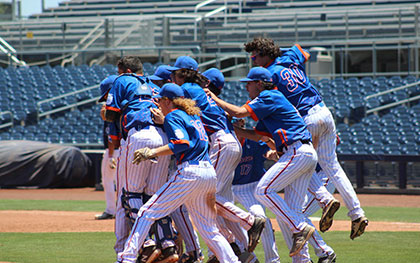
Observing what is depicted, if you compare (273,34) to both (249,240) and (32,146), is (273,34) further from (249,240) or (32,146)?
(249,240)

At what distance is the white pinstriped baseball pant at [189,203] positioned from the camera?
19.1ft

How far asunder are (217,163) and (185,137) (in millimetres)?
899

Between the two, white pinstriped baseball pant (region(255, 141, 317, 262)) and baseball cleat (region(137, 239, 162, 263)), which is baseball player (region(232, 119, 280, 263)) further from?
baseball cleat (region(137, 239, 162, 263))

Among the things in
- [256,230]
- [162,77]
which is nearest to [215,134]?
[256,230]

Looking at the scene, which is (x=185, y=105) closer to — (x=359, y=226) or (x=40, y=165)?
(x=359, y=226)

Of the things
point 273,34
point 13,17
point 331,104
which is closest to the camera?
point 331,104

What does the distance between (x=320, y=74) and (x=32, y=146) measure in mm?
9865

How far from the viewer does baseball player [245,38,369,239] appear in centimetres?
702

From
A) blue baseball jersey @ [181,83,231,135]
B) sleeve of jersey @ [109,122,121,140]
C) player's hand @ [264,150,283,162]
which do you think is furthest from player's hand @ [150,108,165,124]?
player's hand @ [264,150,283,162]

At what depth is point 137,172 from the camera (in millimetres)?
6582

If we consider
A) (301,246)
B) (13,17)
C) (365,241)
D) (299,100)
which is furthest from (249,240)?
(13,17)

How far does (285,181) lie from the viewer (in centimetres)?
638

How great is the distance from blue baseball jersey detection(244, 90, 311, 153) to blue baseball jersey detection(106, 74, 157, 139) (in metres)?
1.08

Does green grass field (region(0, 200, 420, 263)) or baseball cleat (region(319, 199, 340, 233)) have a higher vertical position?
baseball cleat (region(319, 199, 340, 233))
